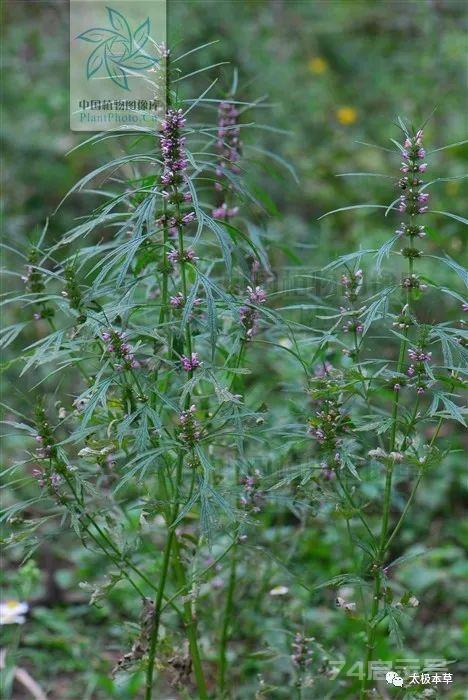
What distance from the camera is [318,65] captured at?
22.4ft

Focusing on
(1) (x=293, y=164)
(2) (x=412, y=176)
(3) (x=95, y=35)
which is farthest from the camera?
(1) (x=293, y=164)

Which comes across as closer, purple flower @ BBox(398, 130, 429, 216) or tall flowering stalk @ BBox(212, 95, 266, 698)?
purple flower @ BBox(398, 130, 429, 216)

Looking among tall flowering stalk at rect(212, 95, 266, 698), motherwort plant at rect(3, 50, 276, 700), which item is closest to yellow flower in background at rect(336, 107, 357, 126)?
tall flowering stalk at rect(212, 95, 266, 698)

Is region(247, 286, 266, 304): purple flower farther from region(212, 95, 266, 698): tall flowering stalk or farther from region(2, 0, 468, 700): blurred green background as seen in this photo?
region(2, 0, 468, 700): blurred green background

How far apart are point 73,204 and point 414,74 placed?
2956 mm

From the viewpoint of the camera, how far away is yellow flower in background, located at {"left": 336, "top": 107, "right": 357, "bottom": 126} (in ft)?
20.8

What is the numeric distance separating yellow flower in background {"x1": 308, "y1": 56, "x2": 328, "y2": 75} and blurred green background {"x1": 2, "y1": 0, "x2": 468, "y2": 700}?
0.07ft

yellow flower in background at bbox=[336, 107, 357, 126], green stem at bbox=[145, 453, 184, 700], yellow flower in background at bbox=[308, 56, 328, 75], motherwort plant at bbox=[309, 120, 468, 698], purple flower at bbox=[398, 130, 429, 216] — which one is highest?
yellow flower in background at bbox=[308, 56, 328, 75]

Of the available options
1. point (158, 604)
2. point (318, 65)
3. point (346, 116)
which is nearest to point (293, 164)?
point (346, 116)

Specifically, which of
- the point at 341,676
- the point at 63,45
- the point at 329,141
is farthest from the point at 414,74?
the point at 341,676

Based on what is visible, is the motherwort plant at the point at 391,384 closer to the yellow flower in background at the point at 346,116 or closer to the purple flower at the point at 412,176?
the purple flower at the point at 412,176

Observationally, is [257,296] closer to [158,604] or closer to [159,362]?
[159,362]

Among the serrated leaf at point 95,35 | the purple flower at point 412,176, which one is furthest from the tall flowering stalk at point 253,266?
the serrated leaf at point 95,35

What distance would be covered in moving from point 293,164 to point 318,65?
4.50 ft
